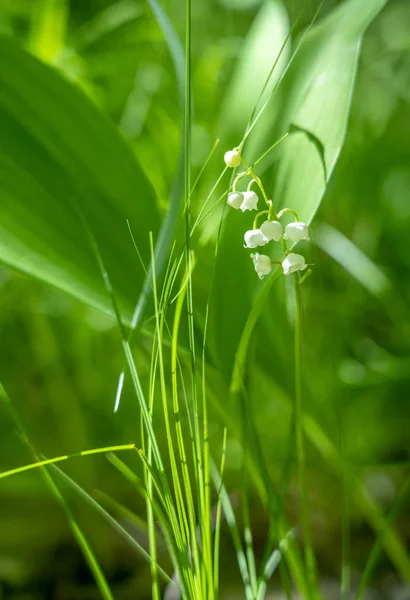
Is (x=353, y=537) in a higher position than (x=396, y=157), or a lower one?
lower

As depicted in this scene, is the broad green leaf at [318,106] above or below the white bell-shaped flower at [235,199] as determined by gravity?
above

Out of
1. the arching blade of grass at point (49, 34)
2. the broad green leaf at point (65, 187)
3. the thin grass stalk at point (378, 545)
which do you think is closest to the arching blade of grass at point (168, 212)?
the broad green leaf at point (65, 187)

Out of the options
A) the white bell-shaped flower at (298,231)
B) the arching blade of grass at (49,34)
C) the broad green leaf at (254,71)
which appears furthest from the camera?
the arching blade of grass at (49,34)

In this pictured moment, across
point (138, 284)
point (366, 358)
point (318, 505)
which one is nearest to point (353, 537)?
point (318, 505)

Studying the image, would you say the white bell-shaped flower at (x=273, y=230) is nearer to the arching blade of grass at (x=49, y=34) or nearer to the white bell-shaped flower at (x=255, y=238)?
the white bell-shaped flower at (x=255, y=238)

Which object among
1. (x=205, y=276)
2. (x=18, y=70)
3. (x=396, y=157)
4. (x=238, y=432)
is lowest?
(x=238, y=432)

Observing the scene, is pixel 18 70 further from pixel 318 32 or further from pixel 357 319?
pixel 357 319
